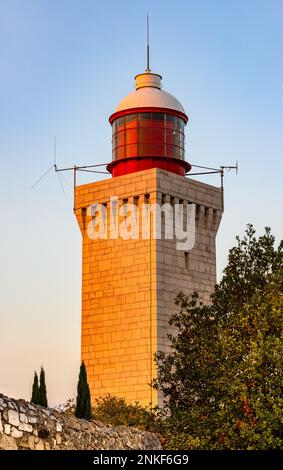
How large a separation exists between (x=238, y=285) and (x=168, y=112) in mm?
24131

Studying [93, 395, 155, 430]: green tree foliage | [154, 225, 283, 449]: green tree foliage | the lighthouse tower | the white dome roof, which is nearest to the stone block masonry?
the lighthouse tower

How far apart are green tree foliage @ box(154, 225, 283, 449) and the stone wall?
315 cm

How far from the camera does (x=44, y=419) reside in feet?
55.9

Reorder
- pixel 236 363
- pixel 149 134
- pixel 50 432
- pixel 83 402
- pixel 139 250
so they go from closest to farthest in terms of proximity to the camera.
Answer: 1. pixel 50 432
2. pixel 236 363
3. pixel 83 402
4. pixel 139 250
5. pixel 149 134

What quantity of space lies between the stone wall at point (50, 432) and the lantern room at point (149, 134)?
29.5 m

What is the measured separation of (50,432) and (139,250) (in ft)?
99.2

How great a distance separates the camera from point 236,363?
76.7ft

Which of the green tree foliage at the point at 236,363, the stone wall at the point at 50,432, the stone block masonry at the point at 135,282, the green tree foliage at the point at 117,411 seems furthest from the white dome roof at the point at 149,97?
the stone wall at the point at 50,432

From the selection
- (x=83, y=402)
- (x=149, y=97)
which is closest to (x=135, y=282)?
(x=149, y=97)

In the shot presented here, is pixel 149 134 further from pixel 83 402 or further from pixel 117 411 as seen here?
pixel 83 402

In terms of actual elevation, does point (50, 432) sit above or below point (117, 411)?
below
